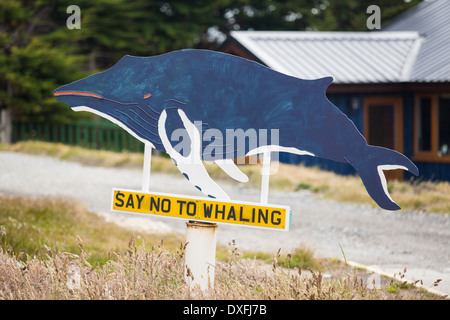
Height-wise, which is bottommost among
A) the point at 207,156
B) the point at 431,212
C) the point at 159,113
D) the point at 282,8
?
the point at 431,212

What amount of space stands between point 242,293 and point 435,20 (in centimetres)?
1290

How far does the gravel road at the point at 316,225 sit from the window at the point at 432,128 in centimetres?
334

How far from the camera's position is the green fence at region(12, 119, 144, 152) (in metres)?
20.6

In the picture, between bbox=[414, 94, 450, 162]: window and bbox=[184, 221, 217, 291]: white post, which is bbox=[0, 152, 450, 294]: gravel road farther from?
bbox=[414, 94, 450, 162]: window

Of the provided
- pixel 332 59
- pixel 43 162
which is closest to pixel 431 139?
pixel 332 59

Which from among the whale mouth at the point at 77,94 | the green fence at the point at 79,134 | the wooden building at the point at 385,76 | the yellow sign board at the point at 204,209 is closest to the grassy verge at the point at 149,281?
the yellow sign board at the point at 204,209

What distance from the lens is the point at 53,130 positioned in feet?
68.0

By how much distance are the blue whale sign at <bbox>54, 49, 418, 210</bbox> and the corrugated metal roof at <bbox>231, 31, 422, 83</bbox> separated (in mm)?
8587

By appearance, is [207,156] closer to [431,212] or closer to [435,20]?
[431,212]

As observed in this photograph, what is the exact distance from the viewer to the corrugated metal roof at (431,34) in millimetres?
13400

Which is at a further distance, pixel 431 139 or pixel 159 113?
pixel 431 139

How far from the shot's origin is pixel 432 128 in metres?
13.7

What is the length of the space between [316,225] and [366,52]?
21.5ft
